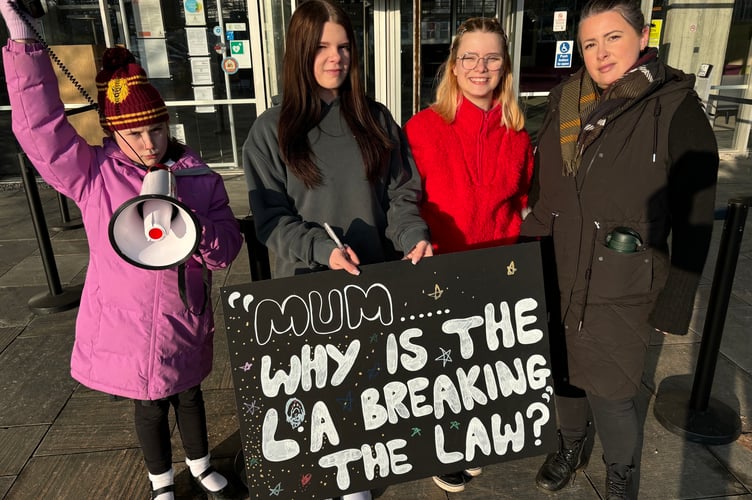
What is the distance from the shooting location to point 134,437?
2846mm

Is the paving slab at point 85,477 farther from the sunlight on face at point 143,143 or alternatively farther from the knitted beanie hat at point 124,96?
the knitted beanie hat at point 124,96

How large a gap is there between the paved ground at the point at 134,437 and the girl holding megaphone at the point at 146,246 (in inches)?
25.1

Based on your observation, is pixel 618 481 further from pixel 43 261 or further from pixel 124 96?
pixel 43 261

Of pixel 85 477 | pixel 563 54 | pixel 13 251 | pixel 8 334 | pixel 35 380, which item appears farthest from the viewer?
pixel 563 54

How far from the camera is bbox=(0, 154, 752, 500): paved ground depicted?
250 cm

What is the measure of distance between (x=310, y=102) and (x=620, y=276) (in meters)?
1.32

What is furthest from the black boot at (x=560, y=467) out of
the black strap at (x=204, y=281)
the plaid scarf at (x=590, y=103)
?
the black strap at (x=204, y=281)

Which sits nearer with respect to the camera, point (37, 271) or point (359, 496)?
point (359, 496)

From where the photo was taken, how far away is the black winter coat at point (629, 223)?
1.93 metres

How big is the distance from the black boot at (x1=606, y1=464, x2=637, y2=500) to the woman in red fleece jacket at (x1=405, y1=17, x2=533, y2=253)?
1.10 meters

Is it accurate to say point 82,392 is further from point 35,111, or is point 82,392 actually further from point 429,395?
point 429,395

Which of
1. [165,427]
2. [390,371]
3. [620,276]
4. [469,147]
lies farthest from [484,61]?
[165,427]

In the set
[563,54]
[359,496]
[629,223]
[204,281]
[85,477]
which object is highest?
[563,54]

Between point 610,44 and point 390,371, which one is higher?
point 610,44
